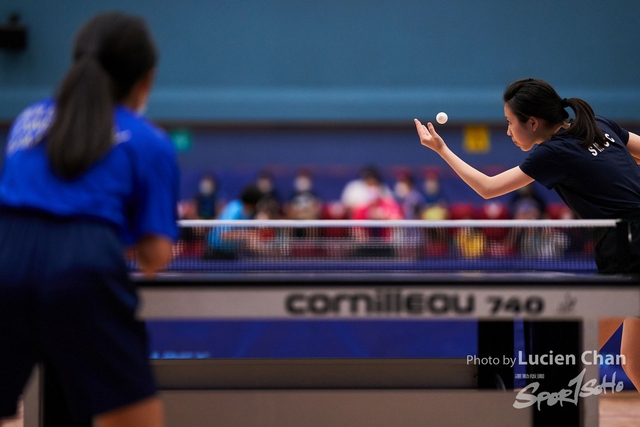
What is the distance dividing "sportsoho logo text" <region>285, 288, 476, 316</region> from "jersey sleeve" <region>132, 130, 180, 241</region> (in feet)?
2.00

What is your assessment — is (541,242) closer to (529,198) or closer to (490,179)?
(490,179)

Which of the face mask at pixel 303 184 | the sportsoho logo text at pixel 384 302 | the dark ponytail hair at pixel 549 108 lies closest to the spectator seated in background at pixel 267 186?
the face mask at pixel 303 184

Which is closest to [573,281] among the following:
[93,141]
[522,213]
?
[93,141]

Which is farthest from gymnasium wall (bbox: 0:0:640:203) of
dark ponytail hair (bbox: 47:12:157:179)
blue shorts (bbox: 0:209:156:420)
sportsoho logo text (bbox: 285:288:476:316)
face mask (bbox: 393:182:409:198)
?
blue shorts (bbox: 0:209:156:420)

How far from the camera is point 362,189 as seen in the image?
9469 millimetres

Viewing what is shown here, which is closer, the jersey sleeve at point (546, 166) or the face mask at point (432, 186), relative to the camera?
the jersey sleeve at point (546, 166)

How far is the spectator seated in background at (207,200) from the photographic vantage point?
31.0 ft

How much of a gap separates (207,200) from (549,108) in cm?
739

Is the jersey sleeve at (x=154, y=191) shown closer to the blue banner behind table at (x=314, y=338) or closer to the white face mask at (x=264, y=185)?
the blue banner behind table at (x=314, y=338)

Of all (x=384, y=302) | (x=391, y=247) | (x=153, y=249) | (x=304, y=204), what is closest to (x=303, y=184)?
(x=304, y=204)

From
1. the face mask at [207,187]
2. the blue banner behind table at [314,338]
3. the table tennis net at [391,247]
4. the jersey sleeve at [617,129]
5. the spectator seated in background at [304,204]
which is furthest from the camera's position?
the face mask at [207,187]

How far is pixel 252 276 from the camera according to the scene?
203 centimetres

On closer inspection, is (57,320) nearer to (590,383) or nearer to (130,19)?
(130,19)

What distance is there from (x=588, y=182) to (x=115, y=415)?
71.4 inches
